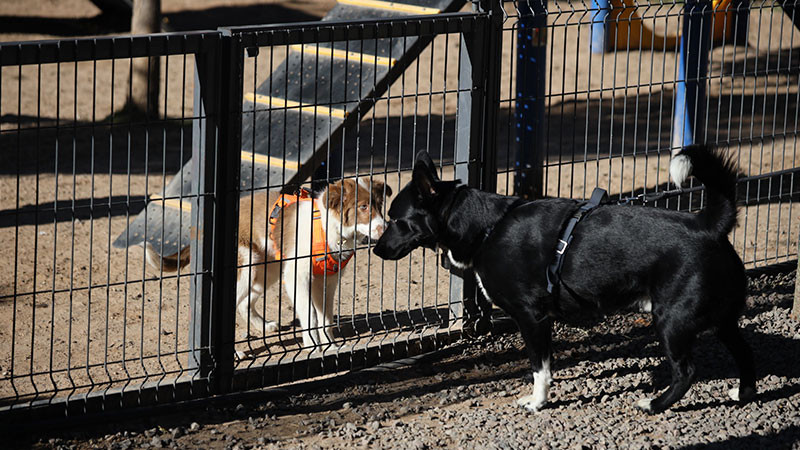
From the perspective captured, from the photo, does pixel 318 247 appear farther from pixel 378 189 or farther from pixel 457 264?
pixel 457 264

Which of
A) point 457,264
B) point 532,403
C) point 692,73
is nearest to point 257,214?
point 457,264

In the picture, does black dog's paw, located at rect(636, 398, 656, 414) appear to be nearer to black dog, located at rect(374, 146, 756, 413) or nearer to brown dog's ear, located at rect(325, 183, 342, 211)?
black dog, located at rect(374, 146, 756, 413)

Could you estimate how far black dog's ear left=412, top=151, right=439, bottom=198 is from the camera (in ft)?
14.9

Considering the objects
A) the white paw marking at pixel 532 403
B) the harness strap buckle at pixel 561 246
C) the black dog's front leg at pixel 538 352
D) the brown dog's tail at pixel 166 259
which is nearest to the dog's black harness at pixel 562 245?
the harness strap buckle at pixel 561 246

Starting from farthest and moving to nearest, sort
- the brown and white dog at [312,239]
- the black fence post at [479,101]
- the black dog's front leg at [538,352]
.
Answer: the brown and white dog at [312,239] → the black fence post at [479,101] → the black dog's front leg at [538,352]

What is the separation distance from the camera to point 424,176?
4.54 metres

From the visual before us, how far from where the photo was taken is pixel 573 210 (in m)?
4.60

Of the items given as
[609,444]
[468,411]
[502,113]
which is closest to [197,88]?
[468,411]

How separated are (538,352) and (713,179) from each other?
119cm

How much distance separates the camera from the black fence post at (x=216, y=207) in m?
4.31

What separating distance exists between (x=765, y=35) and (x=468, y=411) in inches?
638

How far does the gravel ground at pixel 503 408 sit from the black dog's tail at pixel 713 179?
3.20 feet

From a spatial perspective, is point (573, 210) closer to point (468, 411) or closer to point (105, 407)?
point (468, 411)

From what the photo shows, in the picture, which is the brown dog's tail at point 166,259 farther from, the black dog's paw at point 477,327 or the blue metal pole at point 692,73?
the blue metal pole at point 692,73
